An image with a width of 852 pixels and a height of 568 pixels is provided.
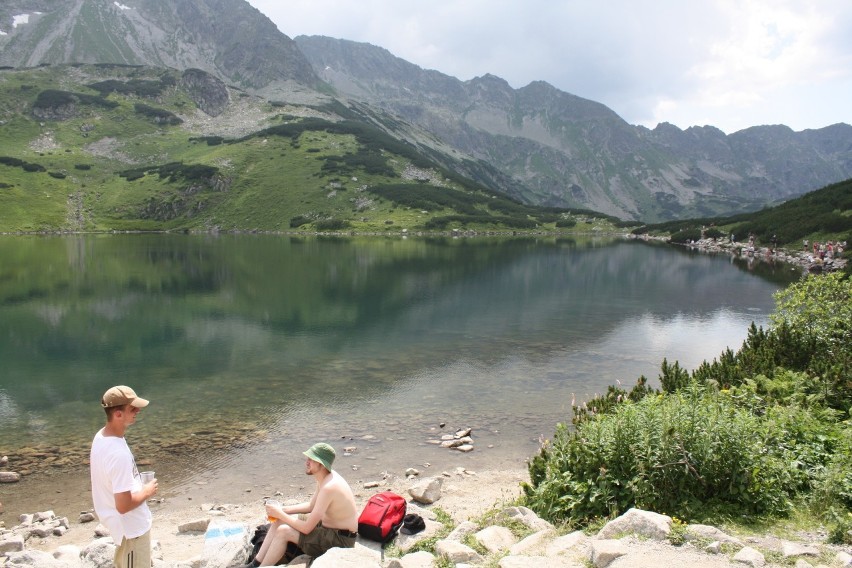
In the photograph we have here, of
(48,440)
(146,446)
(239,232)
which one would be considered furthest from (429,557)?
(239,232)

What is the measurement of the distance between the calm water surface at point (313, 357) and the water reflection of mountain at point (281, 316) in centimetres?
19

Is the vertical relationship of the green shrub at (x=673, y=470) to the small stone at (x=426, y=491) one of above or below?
above

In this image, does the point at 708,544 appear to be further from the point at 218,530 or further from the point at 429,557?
the point at 218,530

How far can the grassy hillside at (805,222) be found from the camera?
88.9 meters

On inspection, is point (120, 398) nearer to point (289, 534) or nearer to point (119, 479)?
point (119, 479)

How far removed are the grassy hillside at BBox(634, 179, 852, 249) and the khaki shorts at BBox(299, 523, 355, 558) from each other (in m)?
94.5

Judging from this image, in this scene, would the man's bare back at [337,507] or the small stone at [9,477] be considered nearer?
the man's bare back at [337,507]

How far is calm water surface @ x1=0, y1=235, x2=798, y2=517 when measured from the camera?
17609 millimetres

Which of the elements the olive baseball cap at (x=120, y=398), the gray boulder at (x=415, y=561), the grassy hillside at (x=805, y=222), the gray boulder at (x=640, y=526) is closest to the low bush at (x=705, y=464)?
the gray boulder at (x=640, y=526)

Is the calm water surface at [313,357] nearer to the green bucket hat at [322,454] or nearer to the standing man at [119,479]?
the green bucket hat at [322,454]

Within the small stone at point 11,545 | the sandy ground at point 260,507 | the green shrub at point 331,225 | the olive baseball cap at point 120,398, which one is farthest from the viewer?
the green shrub at point 331,225

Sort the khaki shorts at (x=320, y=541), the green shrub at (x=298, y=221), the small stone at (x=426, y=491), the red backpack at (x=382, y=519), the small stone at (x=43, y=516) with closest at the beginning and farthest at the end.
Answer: the khaki shorts at (x=320, y=541), the red backpack at (x=382, y=519), the small stone at (x=43, y=516), the small stone at (x=426, y=491), the green shrub at (x=298, y=221)

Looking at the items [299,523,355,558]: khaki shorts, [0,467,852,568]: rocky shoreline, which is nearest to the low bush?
[0,467,852,568]: rocky shoreline

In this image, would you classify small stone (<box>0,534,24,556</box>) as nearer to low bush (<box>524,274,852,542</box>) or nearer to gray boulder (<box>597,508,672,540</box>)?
low bush (<box>524,274,852,542</box>)
